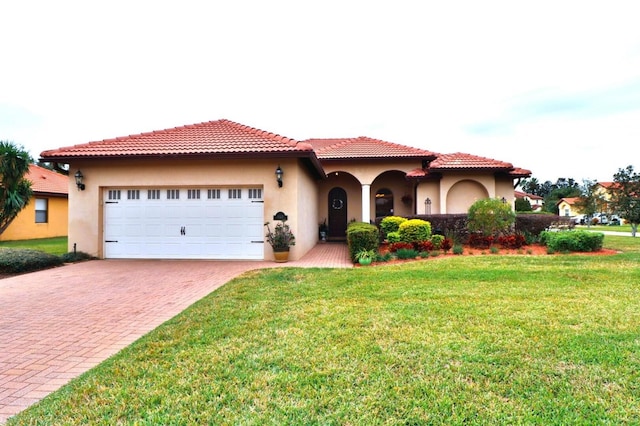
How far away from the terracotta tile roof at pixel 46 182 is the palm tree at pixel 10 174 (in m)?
12.0

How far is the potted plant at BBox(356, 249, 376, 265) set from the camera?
907 cm

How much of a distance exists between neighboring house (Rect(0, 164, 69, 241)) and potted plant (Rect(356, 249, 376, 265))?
17805 millimetres

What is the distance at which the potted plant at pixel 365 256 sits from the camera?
9.07 meters

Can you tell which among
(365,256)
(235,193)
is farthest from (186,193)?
(365,256)

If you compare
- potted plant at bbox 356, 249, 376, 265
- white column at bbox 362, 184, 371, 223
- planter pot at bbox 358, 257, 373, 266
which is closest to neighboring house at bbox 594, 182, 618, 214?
white column at bbox 362, 184, 371, 223

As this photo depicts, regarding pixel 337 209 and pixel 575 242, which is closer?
pixel 575 242

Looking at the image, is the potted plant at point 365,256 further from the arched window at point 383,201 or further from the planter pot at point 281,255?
the arched window at point 383,201

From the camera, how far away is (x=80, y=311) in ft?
17.2

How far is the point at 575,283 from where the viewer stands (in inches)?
247

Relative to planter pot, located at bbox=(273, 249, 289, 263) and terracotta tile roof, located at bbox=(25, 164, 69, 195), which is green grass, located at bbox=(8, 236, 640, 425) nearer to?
planter pot, located at bbox=(273, 249, 289, 263)

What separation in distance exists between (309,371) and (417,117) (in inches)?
827

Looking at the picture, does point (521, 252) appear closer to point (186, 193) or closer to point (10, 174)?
point (186, 193)

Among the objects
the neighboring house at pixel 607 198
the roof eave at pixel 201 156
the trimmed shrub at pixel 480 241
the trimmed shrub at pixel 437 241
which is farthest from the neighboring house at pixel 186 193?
the neighboring house at pixel 607 198

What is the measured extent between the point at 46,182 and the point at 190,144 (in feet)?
50.5
